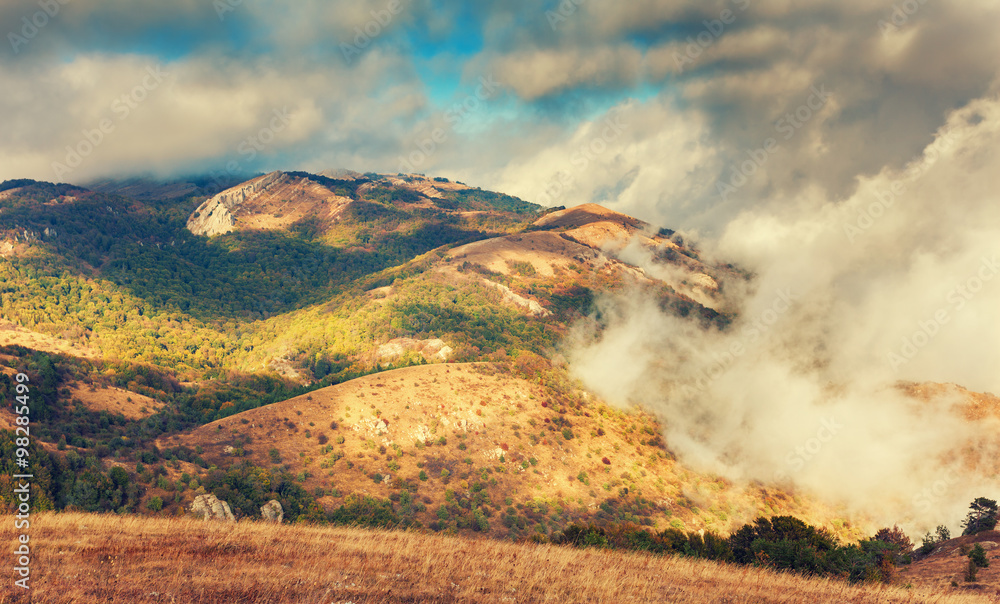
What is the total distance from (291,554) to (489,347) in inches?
6479

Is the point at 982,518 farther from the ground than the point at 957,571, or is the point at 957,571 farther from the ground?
the point at 957,571

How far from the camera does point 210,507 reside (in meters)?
68.6

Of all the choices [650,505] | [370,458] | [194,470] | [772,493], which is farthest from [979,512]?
[194,470]

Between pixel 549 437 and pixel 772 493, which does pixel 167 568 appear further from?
pixel 772 493

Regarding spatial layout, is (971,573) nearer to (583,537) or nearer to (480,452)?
(583,537)

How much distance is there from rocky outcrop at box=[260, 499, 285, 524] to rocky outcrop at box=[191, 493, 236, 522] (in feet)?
19.9

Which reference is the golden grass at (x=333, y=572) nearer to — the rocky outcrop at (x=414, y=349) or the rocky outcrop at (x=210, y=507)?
the rocky outcrop at (x=210, y=507)

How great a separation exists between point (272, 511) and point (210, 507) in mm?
11480

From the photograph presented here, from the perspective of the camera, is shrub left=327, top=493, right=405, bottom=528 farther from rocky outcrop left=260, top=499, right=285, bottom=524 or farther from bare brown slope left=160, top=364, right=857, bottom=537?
rocky outcrop left=260, top=499, right=285, bottom=524

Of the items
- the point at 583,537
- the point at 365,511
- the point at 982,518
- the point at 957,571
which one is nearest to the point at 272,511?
the point at 365,511

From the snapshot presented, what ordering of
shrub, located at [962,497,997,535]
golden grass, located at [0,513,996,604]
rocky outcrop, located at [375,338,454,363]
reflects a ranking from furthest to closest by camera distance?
rocky outcrop, located at [375,338,454,363], shrub, located at [962,497,997,535], golden grass, located at [0,513,996,604]
